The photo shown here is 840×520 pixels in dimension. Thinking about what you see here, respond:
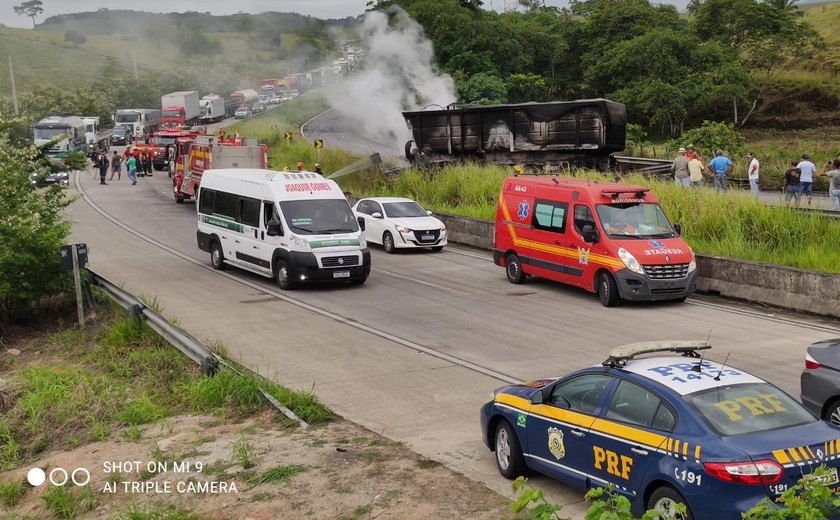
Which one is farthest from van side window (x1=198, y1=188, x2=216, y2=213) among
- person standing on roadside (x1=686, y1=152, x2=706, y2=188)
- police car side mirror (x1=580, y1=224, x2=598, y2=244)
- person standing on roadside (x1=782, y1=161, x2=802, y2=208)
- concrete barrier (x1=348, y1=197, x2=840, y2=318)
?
person standing on roadside (x1=782, y1=161, x2=802, y2=208)

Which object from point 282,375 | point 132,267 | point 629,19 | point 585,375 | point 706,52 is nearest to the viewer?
point 585,375

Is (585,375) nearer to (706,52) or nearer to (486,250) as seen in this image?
(486,250)

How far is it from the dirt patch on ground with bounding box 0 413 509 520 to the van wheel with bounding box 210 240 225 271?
482 inches

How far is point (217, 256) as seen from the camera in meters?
24.0

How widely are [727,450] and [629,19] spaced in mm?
63507

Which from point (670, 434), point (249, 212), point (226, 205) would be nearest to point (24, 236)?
point (249, 212)

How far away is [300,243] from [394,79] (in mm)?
36554

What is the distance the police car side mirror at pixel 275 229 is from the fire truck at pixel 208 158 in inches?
556

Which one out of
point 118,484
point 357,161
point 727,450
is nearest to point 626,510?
point 727,450

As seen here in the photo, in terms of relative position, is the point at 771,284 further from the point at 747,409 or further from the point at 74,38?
the point at 74,38

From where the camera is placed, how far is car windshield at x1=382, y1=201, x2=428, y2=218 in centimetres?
2727

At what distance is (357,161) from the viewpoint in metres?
39.5

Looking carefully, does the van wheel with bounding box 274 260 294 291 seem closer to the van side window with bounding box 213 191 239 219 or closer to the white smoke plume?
the van side window with bounding box 213 191 239 219

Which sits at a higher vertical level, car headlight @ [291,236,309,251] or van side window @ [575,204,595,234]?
van side window @ [575,204,595,234]
